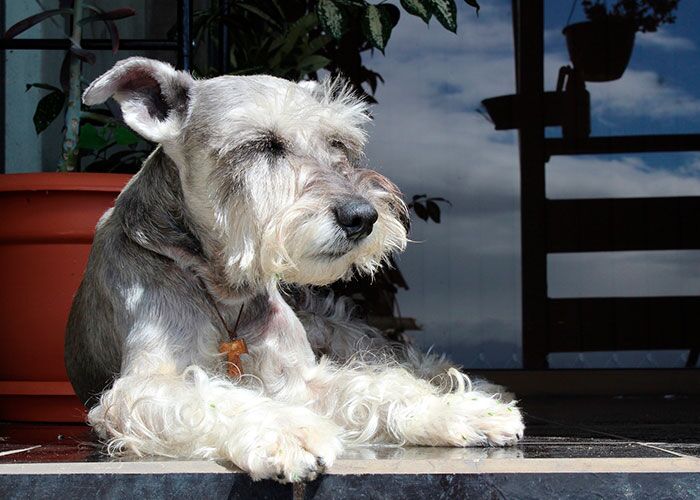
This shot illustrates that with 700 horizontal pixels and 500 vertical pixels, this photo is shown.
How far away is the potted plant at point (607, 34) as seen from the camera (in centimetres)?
668

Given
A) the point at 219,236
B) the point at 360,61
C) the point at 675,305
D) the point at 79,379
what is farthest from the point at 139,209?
the point at 675,305

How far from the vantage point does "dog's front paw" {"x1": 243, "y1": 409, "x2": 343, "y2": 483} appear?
6.27ft

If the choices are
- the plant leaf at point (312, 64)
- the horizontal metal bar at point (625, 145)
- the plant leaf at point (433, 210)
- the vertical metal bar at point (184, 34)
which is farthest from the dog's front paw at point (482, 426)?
the horizontal metal bar at point (625, 145)

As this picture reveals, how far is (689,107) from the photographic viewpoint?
21.7ft

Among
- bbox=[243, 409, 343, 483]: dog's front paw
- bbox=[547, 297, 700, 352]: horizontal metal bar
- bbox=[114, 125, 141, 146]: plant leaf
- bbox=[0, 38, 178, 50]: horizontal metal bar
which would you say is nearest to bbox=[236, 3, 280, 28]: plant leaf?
bbox=[0, 38, 178, 50]: horizontal metal bar

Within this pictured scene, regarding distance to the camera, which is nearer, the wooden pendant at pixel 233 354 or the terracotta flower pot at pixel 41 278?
the wooden pendant at pixel 233 354

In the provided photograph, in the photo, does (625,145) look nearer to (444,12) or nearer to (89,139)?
(444,12)

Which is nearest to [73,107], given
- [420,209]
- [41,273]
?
[41,273]

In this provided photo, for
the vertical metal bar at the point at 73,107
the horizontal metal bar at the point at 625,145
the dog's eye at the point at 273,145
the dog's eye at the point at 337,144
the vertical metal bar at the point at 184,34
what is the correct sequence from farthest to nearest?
1. the horizontal metal bar at the point at 625,145
2. the vertical metal bar at the point at 73,107
3. the vertical metal bar at the point at 184,34
4. the dog's eye at the point at 337,144
5. the dog's eye at the point at 273,145

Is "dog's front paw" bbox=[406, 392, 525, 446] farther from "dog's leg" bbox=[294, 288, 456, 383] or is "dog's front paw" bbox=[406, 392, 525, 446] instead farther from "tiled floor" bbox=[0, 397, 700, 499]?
"dog's leg" bbox=[294, 288, 456, 383]

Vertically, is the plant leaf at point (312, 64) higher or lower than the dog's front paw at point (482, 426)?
higher

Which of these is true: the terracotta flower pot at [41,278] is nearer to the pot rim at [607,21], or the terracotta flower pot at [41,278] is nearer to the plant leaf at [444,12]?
the plant leaf at [444,12]

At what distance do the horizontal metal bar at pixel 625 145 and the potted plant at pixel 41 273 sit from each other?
12.5ft

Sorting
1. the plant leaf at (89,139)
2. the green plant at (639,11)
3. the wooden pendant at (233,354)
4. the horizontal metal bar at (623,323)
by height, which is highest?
the green plant at (639,11)
